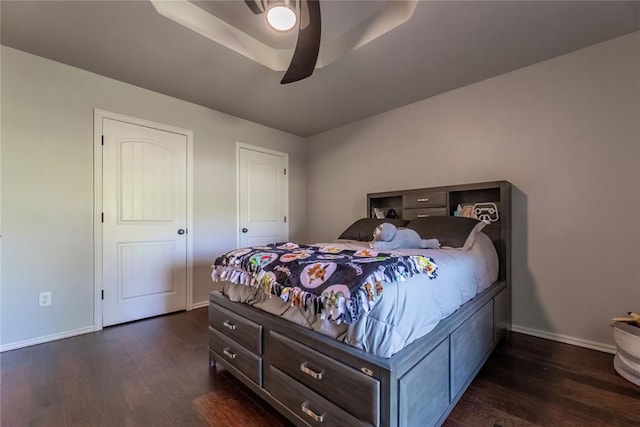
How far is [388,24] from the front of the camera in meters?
2.07

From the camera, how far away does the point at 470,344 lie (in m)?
1.66

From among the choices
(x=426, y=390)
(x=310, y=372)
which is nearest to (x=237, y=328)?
(x=310, y=372)

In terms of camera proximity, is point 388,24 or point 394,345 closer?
point 394,345

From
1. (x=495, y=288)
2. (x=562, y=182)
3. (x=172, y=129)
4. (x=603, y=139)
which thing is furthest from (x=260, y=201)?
(x=603, y=139)

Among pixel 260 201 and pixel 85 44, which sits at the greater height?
pixel 85 44

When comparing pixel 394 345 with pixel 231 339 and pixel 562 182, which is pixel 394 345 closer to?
pixel 231 339

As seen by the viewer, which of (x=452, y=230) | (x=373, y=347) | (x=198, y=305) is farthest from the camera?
(x=198, y=305)

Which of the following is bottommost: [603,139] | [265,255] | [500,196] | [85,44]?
[265,255]

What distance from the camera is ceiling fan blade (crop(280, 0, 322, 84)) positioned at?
157 cm

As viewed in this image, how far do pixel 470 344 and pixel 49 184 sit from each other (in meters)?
3.48

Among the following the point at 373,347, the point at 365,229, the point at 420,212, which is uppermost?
the point at 420,212

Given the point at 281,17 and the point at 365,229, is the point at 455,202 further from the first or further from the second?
the point at 281,17

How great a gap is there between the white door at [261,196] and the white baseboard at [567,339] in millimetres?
3064

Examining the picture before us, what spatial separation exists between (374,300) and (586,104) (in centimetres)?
257
